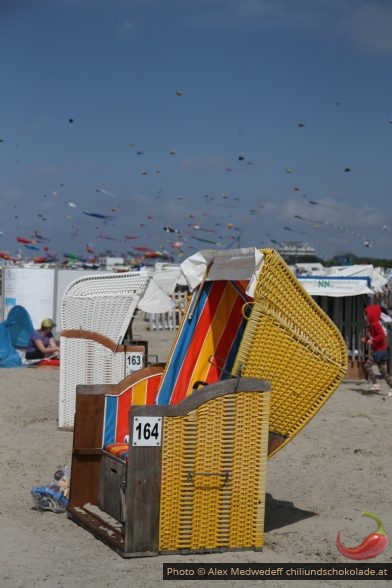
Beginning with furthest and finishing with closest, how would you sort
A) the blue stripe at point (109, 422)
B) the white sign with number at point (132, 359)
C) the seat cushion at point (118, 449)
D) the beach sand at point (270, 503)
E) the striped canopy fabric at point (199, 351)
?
the white sign with number at point (132, 359), the striped canopy fabric at point (199, 351), the blue stripe at point (109, 422), the seat cushion at point (118, 449), the beach sand at point (270, 503)

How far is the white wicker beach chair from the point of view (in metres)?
10.5

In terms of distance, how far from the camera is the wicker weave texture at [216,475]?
5.91m

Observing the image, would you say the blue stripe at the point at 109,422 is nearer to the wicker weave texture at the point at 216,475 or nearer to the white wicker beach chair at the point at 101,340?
the wicker weave texture at the point at 216,475

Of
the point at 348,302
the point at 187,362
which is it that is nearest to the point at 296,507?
the point at 187,362

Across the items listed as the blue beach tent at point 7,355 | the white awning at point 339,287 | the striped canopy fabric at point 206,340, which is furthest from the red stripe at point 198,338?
the blue beach tent at point 7,355

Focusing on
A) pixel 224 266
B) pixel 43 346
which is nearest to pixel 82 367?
pixel 224 266

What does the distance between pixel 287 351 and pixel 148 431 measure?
119 centimetres

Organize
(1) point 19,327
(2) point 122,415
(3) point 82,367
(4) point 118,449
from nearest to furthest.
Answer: (4) point 118,449 < (2) point 122,415 < (3) point 82,367 < (1) point 19,327

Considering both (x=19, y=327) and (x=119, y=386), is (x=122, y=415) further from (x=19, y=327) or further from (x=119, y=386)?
(x=19, y=327)

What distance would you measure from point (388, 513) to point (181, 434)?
85.7 inches

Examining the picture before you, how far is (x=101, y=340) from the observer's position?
10539 mm

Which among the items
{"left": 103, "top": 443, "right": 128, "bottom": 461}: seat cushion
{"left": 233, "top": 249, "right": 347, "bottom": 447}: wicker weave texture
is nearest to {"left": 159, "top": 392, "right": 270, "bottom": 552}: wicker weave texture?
{"left": 233, "top": 249, "right": 347, "bottom": 447}: wicker weave texture

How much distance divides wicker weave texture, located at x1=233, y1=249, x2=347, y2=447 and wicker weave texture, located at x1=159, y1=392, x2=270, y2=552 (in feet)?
1.21

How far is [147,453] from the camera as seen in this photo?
5.85 meters
